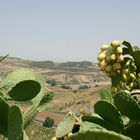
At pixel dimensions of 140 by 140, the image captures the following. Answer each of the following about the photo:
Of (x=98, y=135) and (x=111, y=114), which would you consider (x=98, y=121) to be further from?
(x=98, y=135)

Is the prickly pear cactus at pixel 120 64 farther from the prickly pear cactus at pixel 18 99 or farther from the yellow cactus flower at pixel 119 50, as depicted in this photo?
the prickly pear cactus at pixel 18 99

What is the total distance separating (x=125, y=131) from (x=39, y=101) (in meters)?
0.65

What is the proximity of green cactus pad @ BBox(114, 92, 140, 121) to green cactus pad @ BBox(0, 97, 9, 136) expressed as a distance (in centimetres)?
46

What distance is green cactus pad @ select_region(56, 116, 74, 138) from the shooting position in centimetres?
188

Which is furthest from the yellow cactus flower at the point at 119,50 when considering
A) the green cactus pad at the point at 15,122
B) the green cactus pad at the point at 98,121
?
the green cactus pad at the point at 15,122

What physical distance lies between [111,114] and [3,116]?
463mm

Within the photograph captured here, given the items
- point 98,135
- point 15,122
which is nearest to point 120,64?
point 15,122

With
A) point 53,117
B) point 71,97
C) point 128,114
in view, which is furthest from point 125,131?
point 71,97

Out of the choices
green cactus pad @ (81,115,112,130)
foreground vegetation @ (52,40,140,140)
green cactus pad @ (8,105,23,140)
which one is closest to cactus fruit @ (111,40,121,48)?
foreground vegetation @ (52,40,140,140)

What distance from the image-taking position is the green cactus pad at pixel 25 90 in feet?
6.44

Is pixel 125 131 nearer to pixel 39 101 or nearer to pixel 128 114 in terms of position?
pixel 128 114

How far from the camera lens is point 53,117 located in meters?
103

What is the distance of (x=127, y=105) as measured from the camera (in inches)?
63.8

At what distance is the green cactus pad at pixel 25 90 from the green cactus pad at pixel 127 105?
1.52 ft
